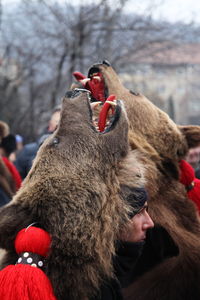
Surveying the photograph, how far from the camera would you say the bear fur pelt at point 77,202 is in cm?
181

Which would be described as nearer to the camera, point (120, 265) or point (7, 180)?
point (120, 265)

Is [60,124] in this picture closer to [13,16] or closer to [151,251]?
[151,251]

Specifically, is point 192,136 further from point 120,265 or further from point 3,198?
point 3,198

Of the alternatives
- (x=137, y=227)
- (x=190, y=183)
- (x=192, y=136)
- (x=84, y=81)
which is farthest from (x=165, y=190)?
(x=84, y=81)

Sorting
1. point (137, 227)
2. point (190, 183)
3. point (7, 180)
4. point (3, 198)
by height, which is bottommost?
point (3, 198)

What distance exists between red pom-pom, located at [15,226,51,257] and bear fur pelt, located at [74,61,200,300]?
892 millimetres

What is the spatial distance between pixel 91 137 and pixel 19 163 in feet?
15.4

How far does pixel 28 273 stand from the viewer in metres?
1.71

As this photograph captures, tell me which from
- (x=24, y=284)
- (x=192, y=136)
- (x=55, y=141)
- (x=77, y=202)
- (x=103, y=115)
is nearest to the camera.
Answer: (x=24, y=284)

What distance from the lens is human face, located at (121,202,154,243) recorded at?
2.07 m

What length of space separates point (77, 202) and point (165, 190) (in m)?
1.07

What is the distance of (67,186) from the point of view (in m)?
1.89

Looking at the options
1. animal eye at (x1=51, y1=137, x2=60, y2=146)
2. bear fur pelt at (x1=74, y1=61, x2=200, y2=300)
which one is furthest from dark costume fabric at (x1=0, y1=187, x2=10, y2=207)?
animal eye at (x1=51, y1=137, x2=60, y2=146)

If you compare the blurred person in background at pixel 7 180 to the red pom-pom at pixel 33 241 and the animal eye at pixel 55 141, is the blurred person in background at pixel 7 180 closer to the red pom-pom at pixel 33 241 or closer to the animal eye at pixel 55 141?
the animal eye at pixel 55 141
